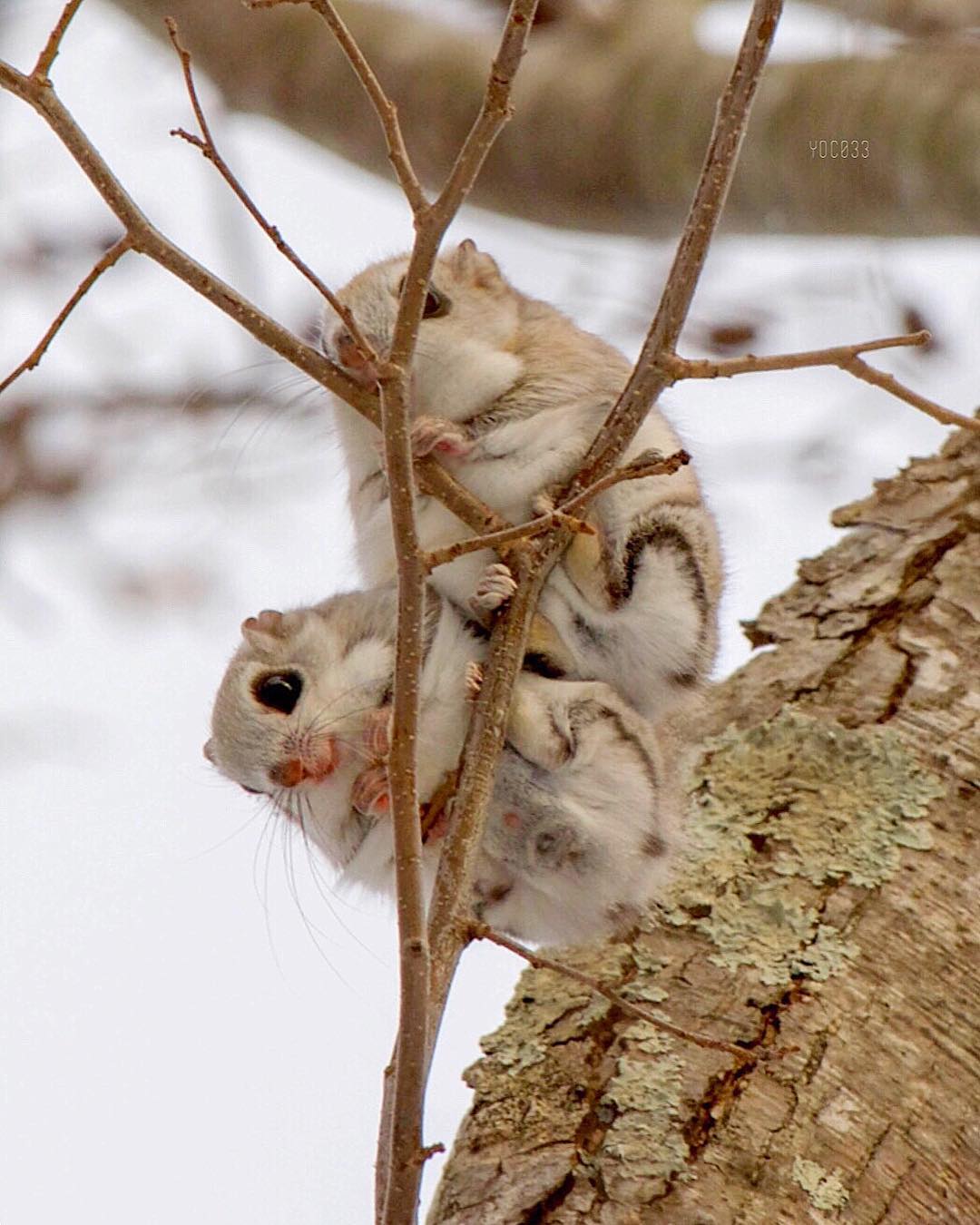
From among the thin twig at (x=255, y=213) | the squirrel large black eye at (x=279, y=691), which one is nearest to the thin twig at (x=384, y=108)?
the thin twig at (x=255, y=213)

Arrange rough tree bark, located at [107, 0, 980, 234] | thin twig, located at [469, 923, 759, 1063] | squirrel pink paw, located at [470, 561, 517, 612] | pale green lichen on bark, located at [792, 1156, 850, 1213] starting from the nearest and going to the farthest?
thin twig, located at [469, 923, 759, 1063] < pale green lichen on bark, located at [792, 1156, 850, 1213] < squirrel pink paw, located at [470, 561, 517, 612] < rough tree bark, located at [107, 0, 980, 234]

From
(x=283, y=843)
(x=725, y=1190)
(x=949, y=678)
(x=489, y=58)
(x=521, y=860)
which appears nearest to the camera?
(x=725, y=1190)

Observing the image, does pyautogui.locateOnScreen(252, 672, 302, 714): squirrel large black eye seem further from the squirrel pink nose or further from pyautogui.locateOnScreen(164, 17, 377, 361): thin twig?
pyautogui.locateOnScreen(164, 17, 377, 361): thin twig

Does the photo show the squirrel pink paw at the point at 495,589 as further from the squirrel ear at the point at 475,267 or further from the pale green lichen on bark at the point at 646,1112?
the squirrel ear at the point at 475,267

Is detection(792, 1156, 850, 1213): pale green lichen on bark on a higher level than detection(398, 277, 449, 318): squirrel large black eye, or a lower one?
lower

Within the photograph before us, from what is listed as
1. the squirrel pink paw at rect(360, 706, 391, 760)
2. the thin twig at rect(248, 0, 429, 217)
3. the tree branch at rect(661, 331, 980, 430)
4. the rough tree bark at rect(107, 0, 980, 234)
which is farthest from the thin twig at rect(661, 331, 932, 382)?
the rough tree bark at rect(107, 0, 980, 234)

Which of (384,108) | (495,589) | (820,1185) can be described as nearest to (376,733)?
(495,589)

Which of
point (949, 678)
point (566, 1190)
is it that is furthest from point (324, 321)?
point (566, 1190)

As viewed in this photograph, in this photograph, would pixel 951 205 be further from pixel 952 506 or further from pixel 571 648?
pixel 571 648

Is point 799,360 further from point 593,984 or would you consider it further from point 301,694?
point 301,694
